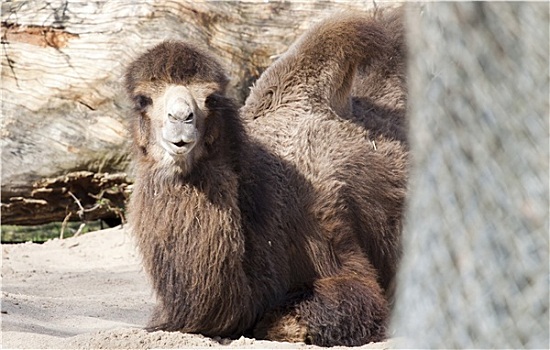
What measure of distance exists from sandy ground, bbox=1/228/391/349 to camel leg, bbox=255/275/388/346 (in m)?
0.17

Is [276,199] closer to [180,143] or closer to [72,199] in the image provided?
[180,143]

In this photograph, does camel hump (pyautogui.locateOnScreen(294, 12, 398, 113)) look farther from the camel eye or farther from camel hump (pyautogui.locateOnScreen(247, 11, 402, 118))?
the camel eye

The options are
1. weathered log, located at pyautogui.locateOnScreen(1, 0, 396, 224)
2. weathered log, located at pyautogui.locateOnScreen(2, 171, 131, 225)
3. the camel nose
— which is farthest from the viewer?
weathered log, located at pyautogui.locateOnScreen(2, 171, 131, 225)

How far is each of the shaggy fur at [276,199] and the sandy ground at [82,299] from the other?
0.85 feet

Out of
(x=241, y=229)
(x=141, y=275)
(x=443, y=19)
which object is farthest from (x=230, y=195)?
(x=443, y=19)

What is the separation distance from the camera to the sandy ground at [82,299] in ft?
17.8

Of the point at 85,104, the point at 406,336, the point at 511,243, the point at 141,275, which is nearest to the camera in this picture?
the point at 511,243

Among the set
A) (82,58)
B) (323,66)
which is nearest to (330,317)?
(323,66)

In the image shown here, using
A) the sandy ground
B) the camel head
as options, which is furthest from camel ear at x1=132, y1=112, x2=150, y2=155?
the sandy ground

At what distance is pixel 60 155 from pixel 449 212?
6.85 meters

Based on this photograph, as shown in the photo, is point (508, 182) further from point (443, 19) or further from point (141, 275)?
point (141, 275)

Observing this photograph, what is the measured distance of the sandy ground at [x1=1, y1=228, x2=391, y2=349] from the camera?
544cm

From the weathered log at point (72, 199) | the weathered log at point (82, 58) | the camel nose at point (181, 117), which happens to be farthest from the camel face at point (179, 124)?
the weathered log at point (72, 199)

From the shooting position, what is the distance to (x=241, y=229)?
18.8 ft
